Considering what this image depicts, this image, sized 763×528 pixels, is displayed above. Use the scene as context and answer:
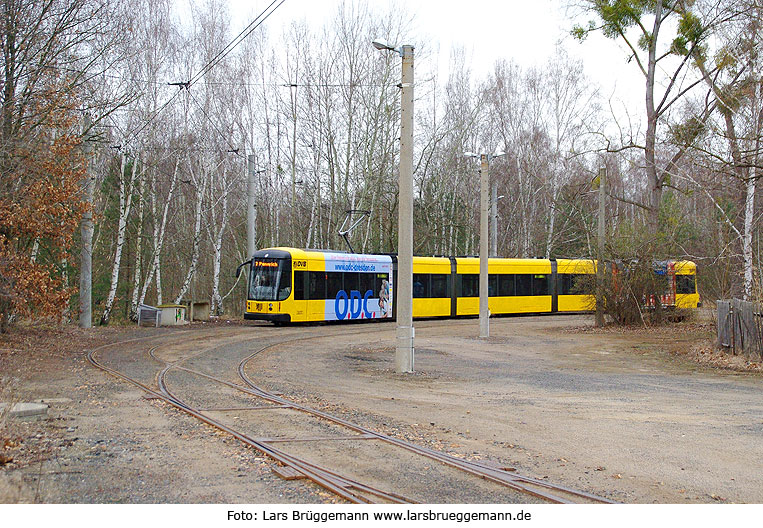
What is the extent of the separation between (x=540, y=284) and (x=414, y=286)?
8.90 meters

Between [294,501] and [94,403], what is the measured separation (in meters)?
5.52

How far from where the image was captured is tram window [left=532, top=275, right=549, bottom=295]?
118ft

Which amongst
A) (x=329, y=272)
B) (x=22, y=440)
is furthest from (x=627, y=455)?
(x=329, y=272)

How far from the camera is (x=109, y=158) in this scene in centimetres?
3012

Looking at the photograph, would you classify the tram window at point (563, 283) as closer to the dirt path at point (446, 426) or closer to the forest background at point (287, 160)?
the forest background at point (287, 160)

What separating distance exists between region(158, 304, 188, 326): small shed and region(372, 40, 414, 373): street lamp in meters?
14.8

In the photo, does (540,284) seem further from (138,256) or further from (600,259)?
(138,256)

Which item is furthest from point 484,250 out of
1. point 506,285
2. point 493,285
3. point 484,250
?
point 506,285

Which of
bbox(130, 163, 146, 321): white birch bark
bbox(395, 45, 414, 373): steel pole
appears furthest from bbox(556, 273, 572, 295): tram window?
bbox(395, 45, 414, 373): steel pole

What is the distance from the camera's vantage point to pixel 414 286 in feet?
99.4

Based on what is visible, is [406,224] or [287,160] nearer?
[406,224]

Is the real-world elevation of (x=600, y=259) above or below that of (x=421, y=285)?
above

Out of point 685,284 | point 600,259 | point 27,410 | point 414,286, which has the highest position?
point 600,259

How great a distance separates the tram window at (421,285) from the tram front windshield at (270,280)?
259 inches
